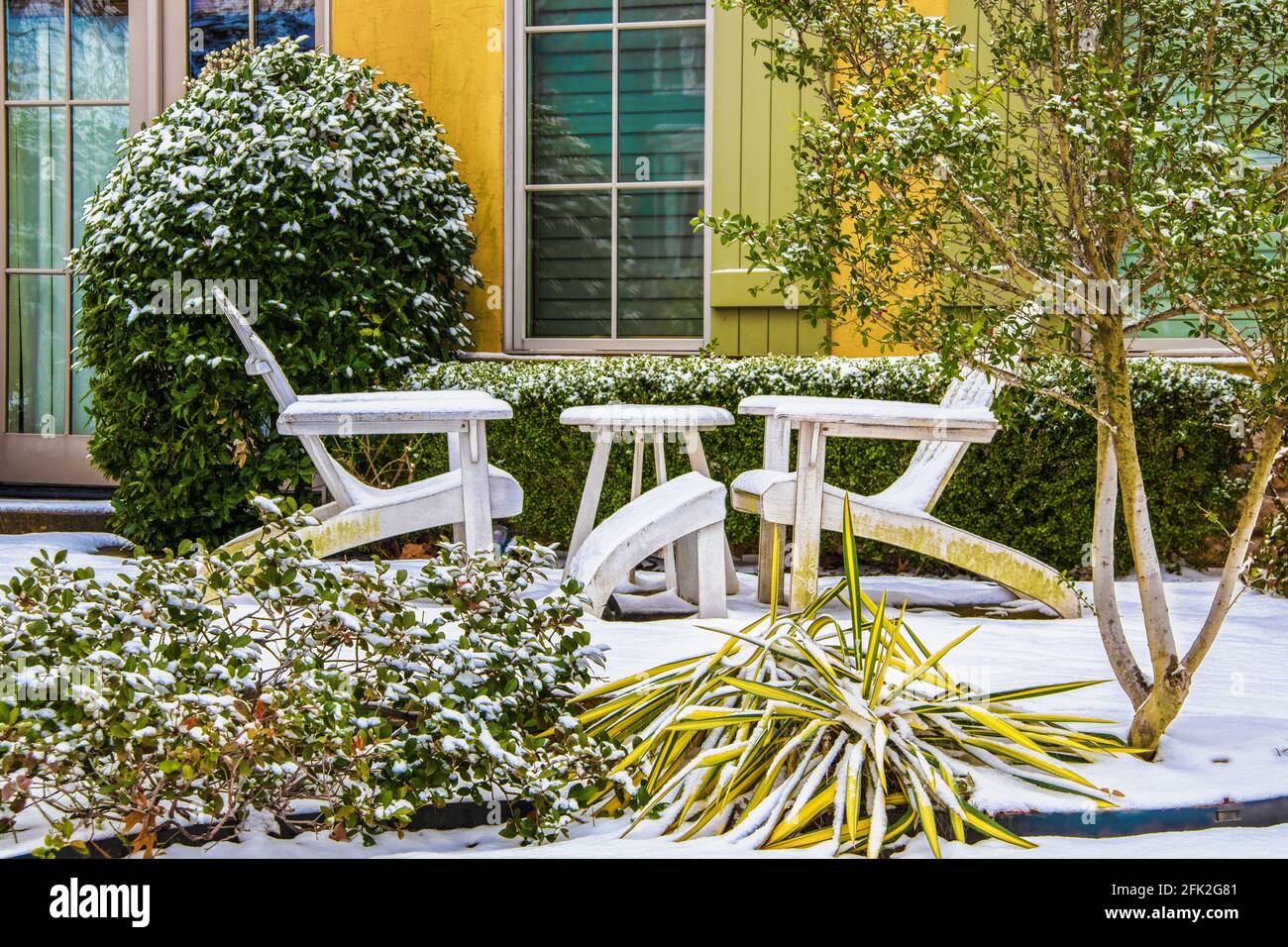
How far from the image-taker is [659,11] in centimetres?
621

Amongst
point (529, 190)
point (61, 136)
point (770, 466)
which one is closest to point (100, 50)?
point (61, 136)

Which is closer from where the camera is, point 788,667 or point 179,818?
point 179,818

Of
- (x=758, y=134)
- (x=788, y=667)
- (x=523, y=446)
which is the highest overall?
(x=758, y=134)

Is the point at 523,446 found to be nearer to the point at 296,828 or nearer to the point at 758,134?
the point at 758,134

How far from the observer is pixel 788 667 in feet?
8.56

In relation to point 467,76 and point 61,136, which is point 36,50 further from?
point 467,76

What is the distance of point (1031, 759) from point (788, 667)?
51 centimetres

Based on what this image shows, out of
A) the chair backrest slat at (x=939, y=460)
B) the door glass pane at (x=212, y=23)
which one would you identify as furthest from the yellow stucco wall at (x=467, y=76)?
the chair backrest slat at (x=939, y=460)

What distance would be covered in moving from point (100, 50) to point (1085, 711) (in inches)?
250

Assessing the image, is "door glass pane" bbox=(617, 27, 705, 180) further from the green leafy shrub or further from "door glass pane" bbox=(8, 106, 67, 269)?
the green leafy shrub
